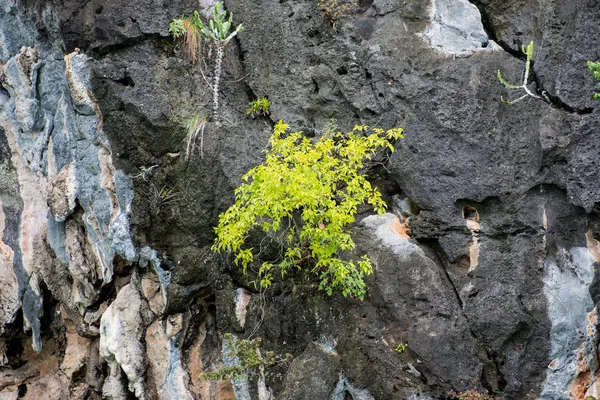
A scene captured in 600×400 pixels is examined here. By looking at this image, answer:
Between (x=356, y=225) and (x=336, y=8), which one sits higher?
(x=336, y=8)

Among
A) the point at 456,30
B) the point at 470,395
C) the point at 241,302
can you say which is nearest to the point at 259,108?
the point at 241,302

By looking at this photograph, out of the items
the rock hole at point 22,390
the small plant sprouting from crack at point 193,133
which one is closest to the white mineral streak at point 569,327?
the small plant sprouting from crack at point 193,133

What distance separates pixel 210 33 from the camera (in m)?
8.59

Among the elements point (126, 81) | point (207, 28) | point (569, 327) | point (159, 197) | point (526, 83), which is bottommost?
point (569, 327)

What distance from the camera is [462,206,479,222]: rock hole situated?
7562 mm

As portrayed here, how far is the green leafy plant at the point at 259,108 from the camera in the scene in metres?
8.58

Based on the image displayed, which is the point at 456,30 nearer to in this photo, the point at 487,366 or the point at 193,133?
the point at 193,133

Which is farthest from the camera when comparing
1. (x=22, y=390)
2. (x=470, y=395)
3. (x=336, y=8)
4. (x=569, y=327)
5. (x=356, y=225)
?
(x=22, y=390)

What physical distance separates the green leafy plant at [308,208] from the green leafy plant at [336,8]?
5.17ft

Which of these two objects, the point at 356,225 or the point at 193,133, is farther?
the point at 193,133

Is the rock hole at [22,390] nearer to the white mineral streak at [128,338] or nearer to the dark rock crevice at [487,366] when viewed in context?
the white mineral streak at [128,338]

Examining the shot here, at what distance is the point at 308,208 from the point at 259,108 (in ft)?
6.25

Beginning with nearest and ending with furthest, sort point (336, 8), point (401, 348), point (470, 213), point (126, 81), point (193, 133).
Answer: point (401, 348)
point (470, 213)
point (193, 133)
point (336, 8)
point (126, 81)

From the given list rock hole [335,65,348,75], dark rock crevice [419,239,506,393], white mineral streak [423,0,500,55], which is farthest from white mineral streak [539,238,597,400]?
rock hole [335,65,348,75]
